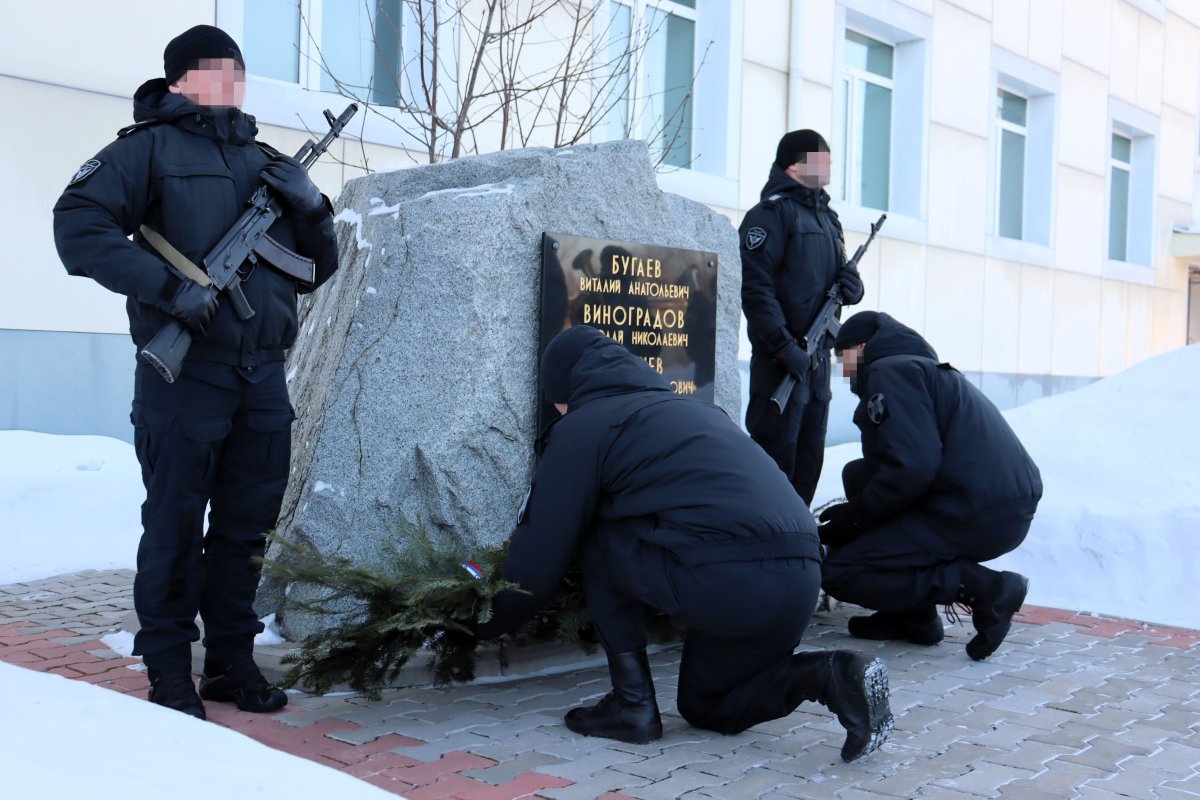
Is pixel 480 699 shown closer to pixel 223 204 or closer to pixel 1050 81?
pixel 223 204

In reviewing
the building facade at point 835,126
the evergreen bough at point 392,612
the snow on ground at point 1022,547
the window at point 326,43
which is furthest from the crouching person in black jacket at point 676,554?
the window at point 326,43

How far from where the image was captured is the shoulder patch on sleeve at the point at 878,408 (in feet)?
13.8

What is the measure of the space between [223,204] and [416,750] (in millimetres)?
1547

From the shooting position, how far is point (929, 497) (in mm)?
4309

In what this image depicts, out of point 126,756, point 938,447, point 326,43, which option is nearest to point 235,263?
point 126,756

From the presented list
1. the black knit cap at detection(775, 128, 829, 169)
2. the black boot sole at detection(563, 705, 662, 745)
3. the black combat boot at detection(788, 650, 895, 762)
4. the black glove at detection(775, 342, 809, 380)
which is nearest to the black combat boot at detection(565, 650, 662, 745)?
the black boot sole at detection(563, 705, 662, 745)

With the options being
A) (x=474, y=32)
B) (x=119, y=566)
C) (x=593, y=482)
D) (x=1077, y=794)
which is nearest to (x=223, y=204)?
(x=593, y=482)

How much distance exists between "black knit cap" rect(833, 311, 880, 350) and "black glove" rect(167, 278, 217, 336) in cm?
230

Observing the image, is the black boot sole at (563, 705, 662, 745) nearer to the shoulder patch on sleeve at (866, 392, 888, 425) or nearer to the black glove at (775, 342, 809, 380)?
the shoulder patch on sleeve at (866, 392, 888, 425)

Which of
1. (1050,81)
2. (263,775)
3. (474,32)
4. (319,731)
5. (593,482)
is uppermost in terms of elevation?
A: (1050,81)

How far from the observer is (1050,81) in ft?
44.2

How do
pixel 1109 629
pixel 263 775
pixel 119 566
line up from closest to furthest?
pixel 263 775, pixel 1109 629, pixel 119 566

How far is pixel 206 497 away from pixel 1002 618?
2.62 meters

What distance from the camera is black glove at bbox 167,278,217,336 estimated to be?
10.2 feet
